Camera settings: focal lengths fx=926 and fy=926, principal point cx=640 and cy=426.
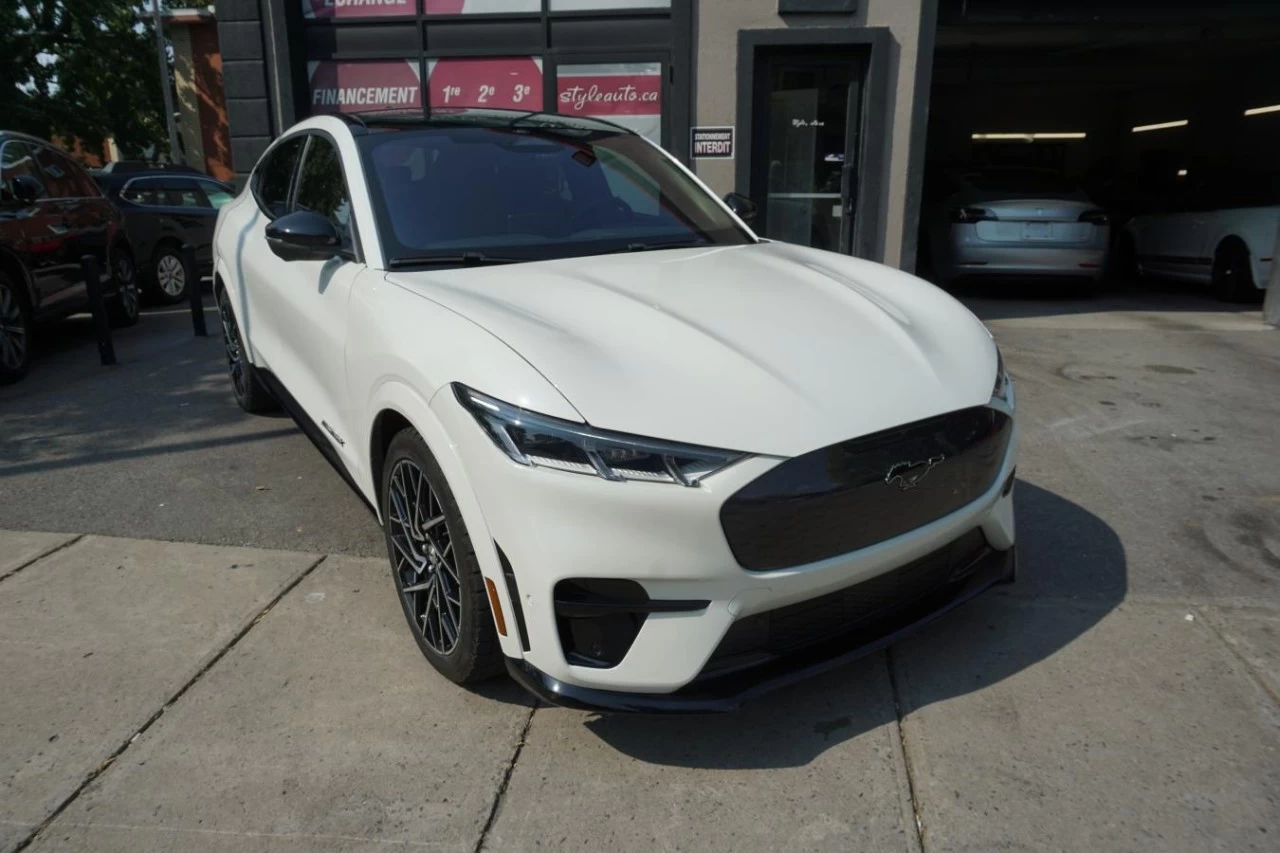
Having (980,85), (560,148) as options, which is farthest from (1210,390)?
(980,85)

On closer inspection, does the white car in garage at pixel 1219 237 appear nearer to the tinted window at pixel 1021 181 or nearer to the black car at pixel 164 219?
the tinted window at pixel 1021 181

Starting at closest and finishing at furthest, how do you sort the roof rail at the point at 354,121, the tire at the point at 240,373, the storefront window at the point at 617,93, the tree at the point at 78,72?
1. the roof rail at the point at 354,121
2. the tire at the point at 240,373
3. the storefront window at the point at 617,93
4. the tree at the point at 78,72

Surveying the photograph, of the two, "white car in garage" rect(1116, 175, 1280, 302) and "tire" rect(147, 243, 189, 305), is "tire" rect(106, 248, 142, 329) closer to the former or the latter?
"tire" rect(147, 243, 189, 305)

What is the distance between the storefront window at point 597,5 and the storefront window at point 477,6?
18 cm

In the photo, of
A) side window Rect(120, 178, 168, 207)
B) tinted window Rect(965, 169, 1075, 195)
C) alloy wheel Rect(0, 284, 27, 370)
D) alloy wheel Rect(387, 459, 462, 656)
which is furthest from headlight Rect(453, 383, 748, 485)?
side window Rect(120, 178, 168, 207)

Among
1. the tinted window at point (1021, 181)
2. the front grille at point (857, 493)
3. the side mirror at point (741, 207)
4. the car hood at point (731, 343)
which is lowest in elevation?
the front grille at point (857, 493)

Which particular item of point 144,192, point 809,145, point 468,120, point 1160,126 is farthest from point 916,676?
point 1160,126

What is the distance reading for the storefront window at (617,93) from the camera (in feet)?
28.9

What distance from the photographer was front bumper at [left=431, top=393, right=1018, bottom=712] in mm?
2176

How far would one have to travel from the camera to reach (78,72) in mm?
26609

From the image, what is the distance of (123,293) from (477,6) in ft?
14.0

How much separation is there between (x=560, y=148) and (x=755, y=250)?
3.09 ft

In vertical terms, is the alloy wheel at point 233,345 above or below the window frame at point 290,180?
below

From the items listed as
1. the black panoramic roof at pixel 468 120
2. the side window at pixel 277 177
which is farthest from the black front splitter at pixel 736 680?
the side window at pixel 277 177
